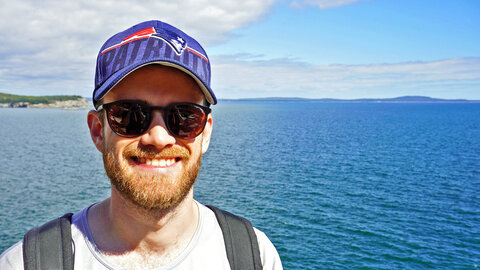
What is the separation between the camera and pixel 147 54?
2.38m

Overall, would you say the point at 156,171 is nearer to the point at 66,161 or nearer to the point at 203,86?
the point at 203,86

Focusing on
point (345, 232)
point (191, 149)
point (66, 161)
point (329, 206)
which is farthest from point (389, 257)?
point (66, 161)

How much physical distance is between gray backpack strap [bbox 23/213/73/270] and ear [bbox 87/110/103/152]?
0.61 metres

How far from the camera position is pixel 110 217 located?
107 inches

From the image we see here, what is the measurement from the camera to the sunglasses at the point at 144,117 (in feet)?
8.09

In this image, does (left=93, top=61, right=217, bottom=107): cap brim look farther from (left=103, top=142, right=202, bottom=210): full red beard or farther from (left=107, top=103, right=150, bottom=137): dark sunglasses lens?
(left=103, top=142, right=202, bottom=210): full red beard

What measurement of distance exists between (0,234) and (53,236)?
1196 inches

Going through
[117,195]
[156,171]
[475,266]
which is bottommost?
[475,266]

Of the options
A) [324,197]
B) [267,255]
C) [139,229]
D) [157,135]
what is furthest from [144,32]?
[324,197]

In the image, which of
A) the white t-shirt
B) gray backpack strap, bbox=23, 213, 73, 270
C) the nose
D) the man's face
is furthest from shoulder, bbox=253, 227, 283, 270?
gray backpack strap, bbox=23, 213, 73, 270

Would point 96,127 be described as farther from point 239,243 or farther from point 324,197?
point 324,197

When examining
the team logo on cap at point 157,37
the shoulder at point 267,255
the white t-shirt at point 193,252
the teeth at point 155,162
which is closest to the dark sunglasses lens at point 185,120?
the teeth at point 155,162

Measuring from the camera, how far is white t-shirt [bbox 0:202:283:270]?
8.13 ft

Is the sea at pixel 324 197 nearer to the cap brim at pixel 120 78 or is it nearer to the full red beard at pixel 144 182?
the full red beard at pixel 144 182
